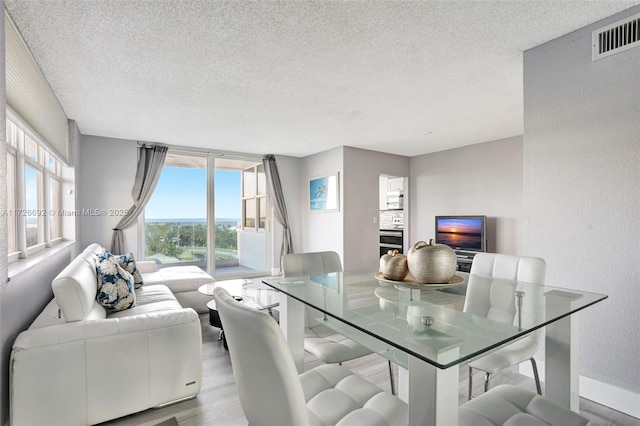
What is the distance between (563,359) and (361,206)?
14.5 feet

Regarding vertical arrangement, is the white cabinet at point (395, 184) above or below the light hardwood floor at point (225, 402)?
above

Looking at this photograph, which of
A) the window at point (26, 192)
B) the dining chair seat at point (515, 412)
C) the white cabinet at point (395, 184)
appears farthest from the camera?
the white cabinet at point (395, 184)

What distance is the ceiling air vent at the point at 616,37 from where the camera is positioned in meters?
1.91

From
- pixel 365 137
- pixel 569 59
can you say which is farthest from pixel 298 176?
pixel 569 59

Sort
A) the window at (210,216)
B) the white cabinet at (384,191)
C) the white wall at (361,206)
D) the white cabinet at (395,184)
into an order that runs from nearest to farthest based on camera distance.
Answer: the window at (210,216) < the white wall at (361,206) < the white cabinet at (395,184) < the white cabinet at (384,191)

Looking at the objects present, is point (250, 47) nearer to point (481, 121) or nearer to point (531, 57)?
point (531, 57)

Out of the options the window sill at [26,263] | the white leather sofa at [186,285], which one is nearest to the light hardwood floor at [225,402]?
the window sill at [26,263]

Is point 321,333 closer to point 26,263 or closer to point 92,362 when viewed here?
point 92,362

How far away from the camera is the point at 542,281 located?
1.84 metres

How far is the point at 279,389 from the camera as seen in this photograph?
0.86m

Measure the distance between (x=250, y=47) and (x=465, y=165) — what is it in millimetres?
4585

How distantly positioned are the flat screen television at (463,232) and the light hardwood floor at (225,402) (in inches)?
123

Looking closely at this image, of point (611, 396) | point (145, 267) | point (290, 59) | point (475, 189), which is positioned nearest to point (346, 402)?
point (611, 396)

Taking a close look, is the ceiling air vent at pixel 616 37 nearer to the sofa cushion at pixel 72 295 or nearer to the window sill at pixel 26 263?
the sofa cushion at pixel 72 295
